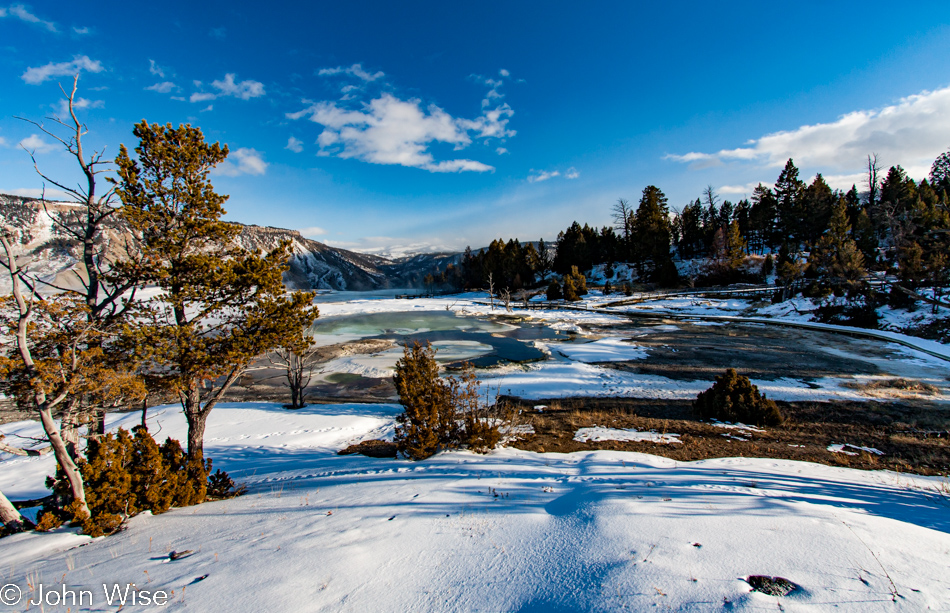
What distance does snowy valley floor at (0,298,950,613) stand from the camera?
3.39 metres

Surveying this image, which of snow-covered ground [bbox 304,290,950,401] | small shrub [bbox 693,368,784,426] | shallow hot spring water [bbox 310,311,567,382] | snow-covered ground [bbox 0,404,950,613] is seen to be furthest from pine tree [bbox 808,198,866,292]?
snow-covered ground [bbox 0,404,950,613]

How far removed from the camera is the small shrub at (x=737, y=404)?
429 inches

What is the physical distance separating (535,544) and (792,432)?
32.9ft

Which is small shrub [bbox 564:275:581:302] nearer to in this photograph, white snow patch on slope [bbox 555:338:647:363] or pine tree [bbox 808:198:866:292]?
pine tree [bbox 808:198:866:292]

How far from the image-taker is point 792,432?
33.3ft

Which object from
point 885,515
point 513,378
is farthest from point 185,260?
point 513,378

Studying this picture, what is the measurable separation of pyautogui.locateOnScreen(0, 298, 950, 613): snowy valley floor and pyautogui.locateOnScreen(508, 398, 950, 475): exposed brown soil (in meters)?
0.97

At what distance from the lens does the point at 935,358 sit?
18.9 metres

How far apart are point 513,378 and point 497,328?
18127 millimetres

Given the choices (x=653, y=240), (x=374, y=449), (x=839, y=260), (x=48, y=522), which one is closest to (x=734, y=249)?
(x=653, y=240)

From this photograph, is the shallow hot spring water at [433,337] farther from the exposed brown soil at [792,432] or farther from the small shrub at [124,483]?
the small shrub at [124,483]

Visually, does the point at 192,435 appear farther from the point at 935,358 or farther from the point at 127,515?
the point at 935,358

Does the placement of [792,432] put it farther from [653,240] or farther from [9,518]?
[653,240]

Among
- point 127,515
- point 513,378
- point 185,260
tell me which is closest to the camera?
point 127,515
